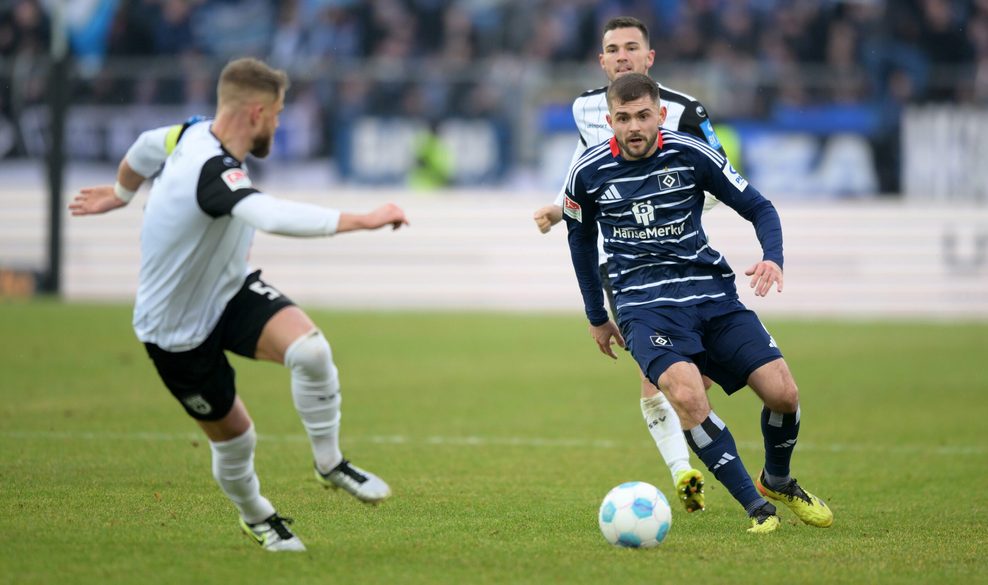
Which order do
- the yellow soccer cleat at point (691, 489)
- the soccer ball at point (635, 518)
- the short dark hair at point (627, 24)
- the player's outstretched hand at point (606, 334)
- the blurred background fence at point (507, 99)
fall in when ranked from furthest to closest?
the blurred background fence at point (507, 99) → the short dark hair at point (627, 24) → the player's outstretched hand at point (606, 334) → the yellow soccer cleat at point (691, 489) → the soccer ball at point (635, 518)

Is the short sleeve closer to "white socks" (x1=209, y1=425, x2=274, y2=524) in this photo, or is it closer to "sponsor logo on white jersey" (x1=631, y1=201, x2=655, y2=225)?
"white socks" (x1=209, y1=425, x2=274, y2=524)

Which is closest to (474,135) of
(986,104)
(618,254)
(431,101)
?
(431,101)

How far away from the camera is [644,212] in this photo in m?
6.76

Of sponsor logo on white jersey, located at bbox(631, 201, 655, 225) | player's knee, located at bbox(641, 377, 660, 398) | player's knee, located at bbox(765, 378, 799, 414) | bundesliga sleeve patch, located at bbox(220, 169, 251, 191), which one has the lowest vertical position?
player's knee, located at bbox(641, 377, 660, 398)

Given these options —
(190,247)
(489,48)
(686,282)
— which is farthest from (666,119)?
(489,48)

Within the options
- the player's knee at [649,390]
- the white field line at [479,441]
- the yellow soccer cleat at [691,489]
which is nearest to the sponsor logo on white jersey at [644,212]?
the player's knee at [649,390]

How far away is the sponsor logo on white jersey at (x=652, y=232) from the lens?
6738mm

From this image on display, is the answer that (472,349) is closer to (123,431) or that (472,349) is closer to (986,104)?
(123,431)

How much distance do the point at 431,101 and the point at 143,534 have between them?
14200mm

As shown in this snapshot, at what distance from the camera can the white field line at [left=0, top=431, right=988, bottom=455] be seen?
945 cm

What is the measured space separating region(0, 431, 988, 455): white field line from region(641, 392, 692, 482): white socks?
2.44 metres

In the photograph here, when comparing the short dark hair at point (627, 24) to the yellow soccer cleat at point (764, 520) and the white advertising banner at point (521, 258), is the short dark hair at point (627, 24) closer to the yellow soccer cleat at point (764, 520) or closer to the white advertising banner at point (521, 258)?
the yellow soccer cleat at point (764, 520)

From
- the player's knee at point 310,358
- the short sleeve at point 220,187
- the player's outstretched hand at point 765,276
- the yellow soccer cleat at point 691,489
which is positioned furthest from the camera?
the yellow soccer cleat at point 691,489

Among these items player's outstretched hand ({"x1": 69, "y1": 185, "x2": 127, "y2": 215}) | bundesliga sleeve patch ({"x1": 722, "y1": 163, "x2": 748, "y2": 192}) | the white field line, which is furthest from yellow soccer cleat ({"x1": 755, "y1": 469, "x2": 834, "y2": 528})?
player's outstretched hand ({"x1": 69, "y1": 185, "x2": 127, "y2": 215})
